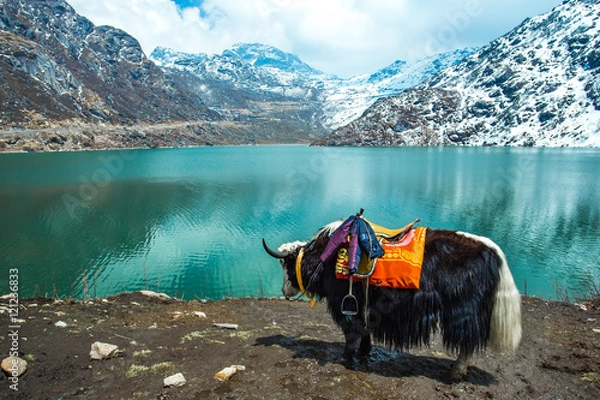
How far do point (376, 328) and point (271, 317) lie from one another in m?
2.57

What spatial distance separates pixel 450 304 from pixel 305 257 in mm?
1890

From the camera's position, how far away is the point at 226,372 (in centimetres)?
372

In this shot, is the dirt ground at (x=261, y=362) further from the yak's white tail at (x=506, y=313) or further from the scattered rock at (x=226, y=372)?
the yak's white tail at (x=506, y=313)

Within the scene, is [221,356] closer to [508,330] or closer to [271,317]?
[271,317]


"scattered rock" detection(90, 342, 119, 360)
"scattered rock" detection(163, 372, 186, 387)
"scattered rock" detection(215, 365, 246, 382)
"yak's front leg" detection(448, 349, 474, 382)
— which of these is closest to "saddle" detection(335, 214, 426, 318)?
"yak's front leg" detection(448, 349, 474, 382)

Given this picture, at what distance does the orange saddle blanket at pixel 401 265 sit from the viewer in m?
3.95

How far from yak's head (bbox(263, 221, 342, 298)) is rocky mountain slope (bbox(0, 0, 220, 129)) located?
108 meters

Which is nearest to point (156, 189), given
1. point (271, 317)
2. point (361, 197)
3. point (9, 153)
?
point (361, 197)

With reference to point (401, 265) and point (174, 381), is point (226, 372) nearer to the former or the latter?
point (174, 381)

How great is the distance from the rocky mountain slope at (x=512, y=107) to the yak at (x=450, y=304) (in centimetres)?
14288

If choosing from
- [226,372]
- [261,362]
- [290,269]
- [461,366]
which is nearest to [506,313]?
[461,366]

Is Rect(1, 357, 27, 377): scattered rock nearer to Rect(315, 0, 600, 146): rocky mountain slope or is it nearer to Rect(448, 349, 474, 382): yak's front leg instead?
Rect(448, 349, 474, 382): yak's front leg

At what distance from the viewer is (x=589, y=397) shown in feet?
11.6

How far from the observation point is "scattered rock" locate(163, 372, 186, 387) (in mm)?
3477
